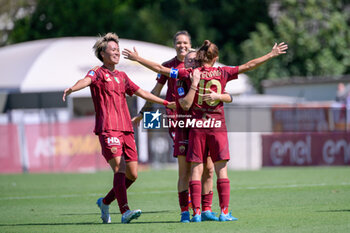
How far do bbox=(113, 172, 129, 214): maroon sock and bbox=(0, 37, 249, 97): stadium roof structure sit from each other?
18801 mm

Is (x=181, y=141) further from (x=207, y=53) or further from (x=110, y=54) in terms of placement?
(x=110, y=54)

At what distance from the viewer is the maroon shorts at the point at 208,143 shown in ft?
26.6

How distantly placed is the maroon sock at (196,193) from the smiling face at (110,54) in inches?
70.7

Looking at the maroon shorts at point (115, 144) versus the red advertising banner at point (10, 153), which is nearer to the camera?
the maroon shorts at point (115, 144)

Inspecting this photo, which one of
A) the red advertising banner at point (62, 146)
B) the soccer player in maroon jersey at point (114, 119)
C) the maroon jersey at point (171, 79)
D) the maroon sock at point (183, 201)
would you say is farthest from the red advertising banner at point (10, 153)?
the maroon sock at point (183, 201)

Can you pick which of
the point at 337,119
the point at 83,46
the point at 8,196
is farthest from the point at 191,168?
the point at 83,46

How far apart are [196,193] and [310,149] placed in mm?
14882

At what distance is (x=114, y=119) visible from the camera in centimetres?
857

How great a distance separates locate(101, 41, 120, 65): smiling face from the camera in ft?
28.6

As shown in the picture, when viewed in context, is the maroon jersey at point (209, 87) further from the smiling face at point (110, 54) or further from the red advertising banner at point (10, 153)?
the red advertising banner at point (10, 153)

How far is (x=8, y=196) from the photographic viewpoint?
1356cm

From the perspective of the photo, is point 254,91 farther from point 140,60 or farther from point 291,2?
point 140,60

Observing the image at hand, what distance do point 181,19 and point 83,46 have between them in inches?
548

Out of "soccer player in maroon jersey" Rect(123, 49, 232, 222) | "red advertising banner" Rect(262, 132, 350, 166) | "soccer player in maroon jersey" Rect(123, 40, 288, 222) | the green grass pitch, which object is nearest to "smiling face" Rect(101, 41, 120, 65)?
"soccer player in maroon jersey" Rect(123, 49, 232, 222)
